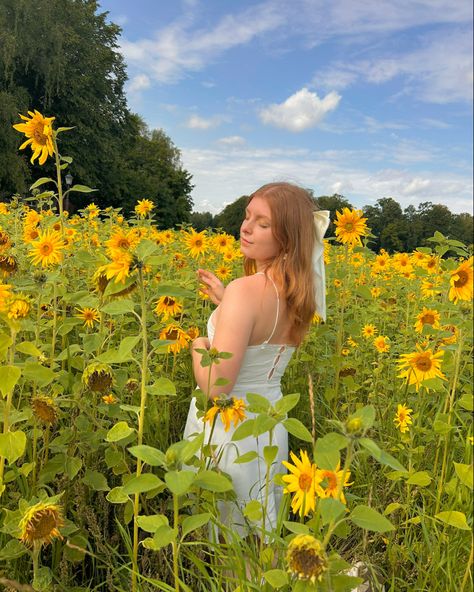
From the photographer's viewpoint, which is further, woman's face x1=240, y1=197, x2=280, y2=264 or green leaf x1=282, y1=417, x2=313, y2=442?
woman's face x1=240, y1=197, x2=280, y2=264

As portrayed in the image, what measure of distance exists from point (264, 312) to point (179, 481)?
3.26 ft

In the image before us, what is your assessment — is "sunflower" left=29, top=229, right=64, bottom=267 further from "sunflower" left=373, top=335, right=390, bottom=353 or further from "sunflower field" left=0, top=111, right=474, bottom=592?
"sunflower" left=373, top=335, right=390, bottom=353

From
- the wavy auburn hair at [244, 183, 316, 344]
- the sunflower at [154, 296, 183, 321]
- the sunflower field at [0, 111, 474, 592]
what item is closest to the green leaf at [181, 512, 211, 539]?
the sunflower field at [0, 111, 474, 592]

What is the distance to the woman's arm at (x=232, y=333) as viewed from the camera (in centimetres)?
180

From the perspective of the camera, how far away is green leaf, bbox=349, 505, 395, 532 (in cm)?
103

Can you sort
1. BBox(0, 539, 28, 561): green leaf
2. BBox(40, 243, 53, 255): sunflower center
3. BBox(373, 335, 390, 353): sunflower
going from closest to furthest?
BBox(0, 539, 28, 561): green leaf < BBox(40, 243, 53, 255): sunflower center < BBox(373, 335, 390, 353): sunflower

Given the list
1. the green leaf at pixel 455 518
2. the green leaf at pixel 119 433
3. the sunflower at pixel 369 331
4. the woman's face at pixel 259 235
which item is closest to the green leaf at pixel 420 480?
the green leaf at pixel 455 518

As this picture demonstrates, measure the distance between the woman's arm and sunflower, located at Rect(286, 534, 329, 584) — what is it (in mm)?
833

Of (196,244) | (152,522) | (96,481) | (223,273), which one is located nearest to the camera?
(152,522)

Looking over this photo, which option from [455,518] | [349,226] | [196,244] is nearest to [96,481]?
[455,518]

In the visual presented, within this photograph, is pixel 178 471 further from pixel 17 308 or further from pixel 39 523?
pixel 17 308

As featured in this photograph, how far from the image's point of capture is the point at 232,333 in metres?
1.80

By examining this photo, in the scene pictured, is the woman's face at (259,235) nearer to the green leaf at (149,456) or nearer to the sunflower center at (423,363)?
the sunflower center at (423,363)

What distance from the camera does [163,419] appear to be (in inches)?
87.0
